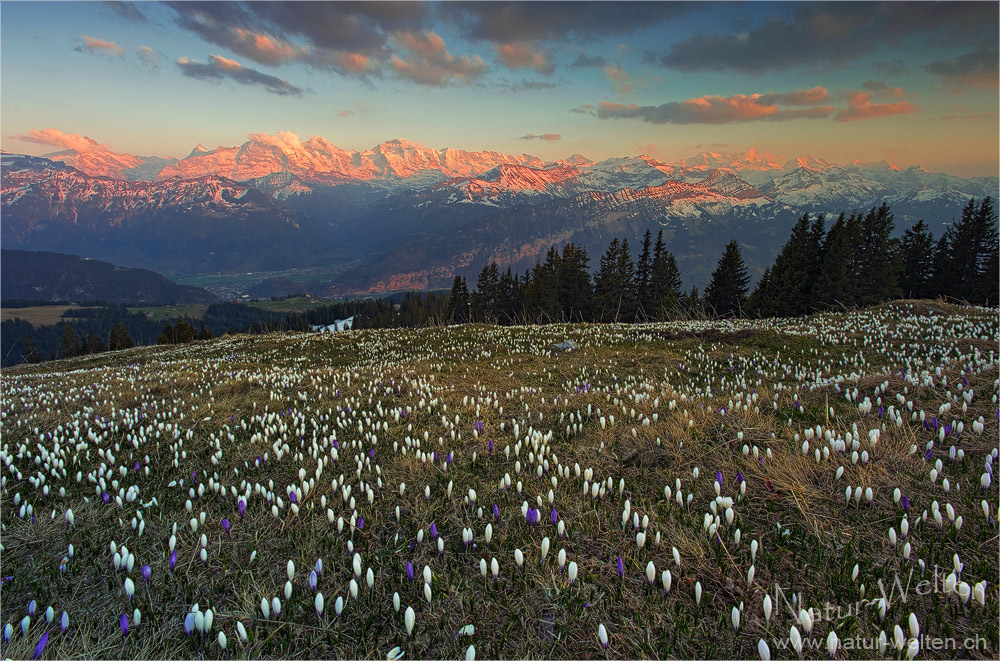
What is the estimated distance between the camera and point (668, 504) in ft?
14.4

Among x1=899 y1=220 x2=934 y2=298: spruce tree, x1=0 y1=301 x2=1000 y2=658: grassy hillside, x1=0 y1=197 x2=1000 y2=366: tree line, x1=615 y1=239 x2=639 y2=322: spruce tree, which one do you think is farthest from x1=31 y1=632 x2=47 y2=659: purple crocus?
x1=899 y1=220 x2=934 y2=298: spruce tree

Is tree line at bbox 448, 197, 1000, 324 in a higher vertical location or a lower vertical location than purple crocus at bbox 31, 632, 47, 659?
lower

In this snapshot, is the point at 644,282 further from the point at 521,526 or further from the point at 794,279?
the point at 521,526

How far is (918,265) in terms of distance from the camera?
5900 cm

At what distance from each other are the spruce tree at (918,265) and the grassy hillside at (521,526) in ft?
230

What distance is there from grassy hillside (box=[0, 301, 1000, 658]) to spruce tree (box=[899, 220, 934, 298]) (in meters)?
70.0

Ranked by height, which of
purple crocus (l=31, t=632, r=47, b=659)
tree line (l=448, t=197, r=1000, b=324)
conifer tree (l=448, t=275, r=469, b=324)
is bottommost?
conifer tree (l=448, t=275, r=469, b=324)

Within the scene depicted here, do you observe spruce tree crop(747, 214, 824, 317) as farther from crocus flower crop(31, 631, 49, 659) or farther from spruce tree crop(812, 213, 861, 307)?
crocus flower crop(31, 631, 49, 659)

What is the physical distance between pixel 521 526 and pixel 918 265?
7955cm

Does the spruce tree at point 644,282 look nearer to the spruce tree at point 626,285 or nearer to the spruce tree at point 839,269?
the spruce tree at point 626,285

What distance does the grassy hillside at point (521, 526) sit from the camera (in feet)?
10.1

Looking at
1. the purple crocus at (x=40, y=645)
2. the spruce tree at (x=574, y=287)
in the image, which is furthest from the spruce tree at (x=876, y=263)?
the purple crocus at (x=40, y=645)

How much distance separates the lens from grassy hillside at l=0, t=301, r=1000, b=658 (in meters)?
3.08

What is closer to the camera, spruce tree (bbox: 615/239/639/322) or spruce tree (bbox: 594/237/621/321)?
spruce tree (bbox: 594/237/621/321)
